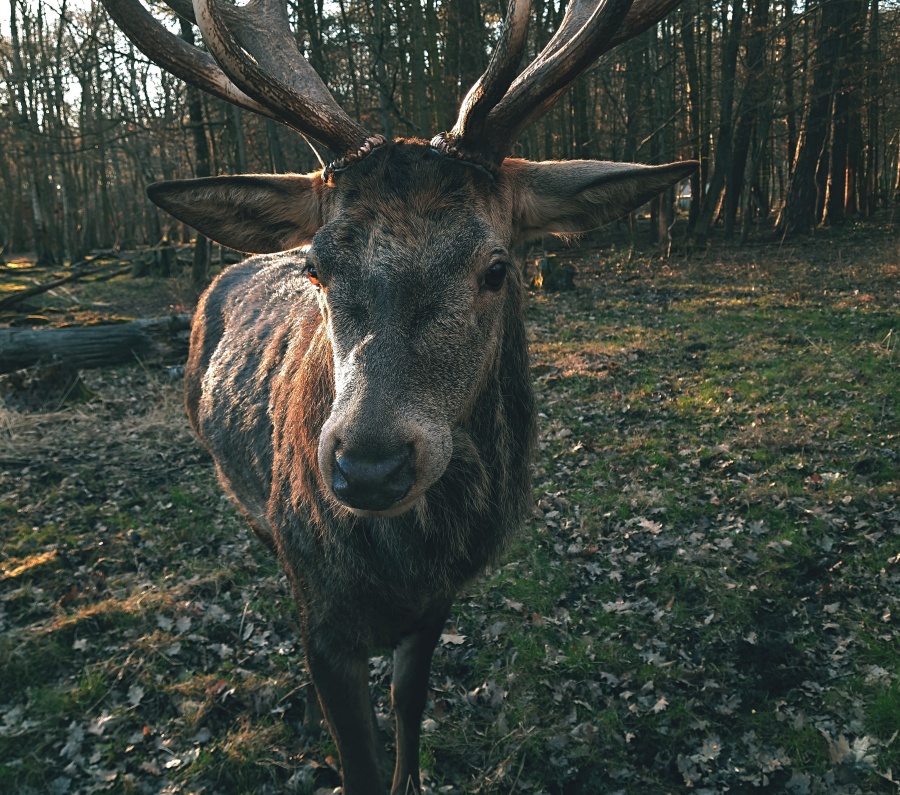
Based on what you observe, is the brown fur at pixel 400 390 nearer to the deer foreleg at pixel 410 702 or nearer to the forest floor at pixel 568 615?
the deer foreleg at pixel 410 702

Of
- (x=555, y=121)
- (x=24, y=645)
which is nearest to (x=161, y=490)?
(x=24, y=645)

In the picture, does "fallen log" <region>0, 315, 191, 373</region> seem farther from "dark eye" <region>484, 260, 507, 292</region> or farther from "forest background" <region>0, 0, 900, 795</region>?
"dark eye" <region>484, 260, 507, 292</region>

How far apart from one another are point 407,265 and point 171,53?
1921 mm

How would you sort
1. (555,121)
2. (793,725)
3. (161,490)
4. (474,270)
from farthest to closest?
(555,121), (161,490), (793,725), (474,270)

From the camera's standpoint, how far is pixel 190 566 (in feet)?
17.9

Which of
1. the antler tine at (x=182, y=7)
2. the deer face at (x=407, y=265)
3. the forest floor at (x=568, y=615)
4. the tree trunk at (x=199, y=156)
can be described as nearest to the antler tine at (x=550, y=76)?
the deer face at (x=407, y=265)

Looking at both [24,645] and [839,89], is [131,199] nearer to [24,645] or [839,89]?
[839,89]

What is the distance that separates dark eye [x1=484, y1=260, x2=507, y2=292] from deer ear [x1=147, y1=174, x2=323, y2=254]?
960 millimetres

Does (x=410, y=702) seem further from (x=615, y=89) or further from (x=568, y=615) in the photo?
(x=615, y=89)

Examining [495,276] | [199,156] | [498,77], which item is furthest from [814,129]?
[495,276]

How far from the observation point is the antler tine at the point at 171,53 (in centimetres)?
312

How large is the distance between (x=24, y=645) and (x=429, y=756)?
9.20 ft

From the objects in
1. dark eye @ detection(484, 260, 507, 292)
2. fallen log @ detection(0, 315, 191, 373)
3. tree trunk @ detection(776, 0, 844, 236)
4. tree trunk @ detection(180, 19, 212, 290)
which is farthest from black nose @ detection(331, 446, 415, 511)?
tree trunk @ detection(776, 0, 844, 236)

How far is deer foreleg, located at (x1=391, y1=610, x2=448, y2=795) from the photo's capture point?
3301 mm
